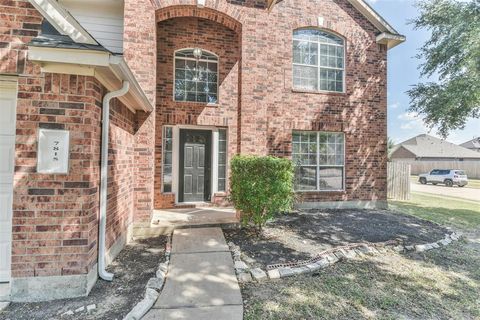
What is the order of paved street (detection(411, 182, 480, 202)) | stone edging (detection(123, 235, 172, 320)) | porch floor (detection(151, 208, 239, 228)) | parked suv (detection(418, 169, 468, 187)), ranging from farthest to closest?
1. parked suv (detection(418, 169, 468, 187))
2. paved street (detection(411, 182, 480, 202))
3. porch floor (detection(151, 208, 239, 228))
4. stone edging (detection(123, 235, 172, 320))

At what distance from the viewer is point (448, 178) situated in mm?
22062

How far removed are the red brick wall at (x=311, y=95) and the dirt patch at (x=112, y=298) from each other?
3.43 metres

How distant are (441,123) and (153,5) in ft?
35.9

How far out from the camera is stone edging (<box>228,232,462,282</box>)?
3826mm

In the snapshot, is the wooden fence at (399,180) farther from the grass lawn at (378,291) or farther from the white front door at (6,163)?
the white front door at (6,163)

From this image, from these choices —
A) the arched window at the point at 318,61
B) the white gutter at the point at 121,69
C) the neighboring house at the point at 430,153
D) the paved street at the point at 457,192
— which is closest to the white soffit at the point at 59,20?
the white gutter at the point at 121,69

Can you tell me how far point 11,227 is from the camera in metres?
3.09

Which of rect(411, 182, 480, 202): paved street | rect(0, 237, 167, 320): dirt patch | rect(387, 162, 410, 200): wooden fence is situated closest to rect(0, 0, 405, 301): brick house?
rect(0, 237, 167, 320): dirt patch

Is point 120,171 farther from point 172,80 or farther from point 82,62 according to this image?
Answer: point 172,80

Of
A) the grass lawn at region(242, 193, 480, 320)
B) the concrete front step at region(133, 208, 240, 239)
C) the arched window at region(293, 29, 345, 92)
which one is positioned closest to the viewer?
the grass lawn at region(242, 193, 480, 320)

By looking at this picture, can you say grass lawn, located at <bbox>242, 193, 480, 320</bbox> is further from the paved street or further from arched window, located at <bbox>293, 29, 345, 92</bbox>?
the paved street

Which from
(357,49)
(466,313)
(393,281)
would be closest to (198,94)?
(357,49)

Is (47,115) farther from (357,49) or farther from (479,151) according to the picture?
(479,151)

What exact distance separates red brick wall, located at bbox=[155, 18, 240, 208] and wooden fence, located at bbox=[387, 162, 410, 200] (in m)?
9.51
